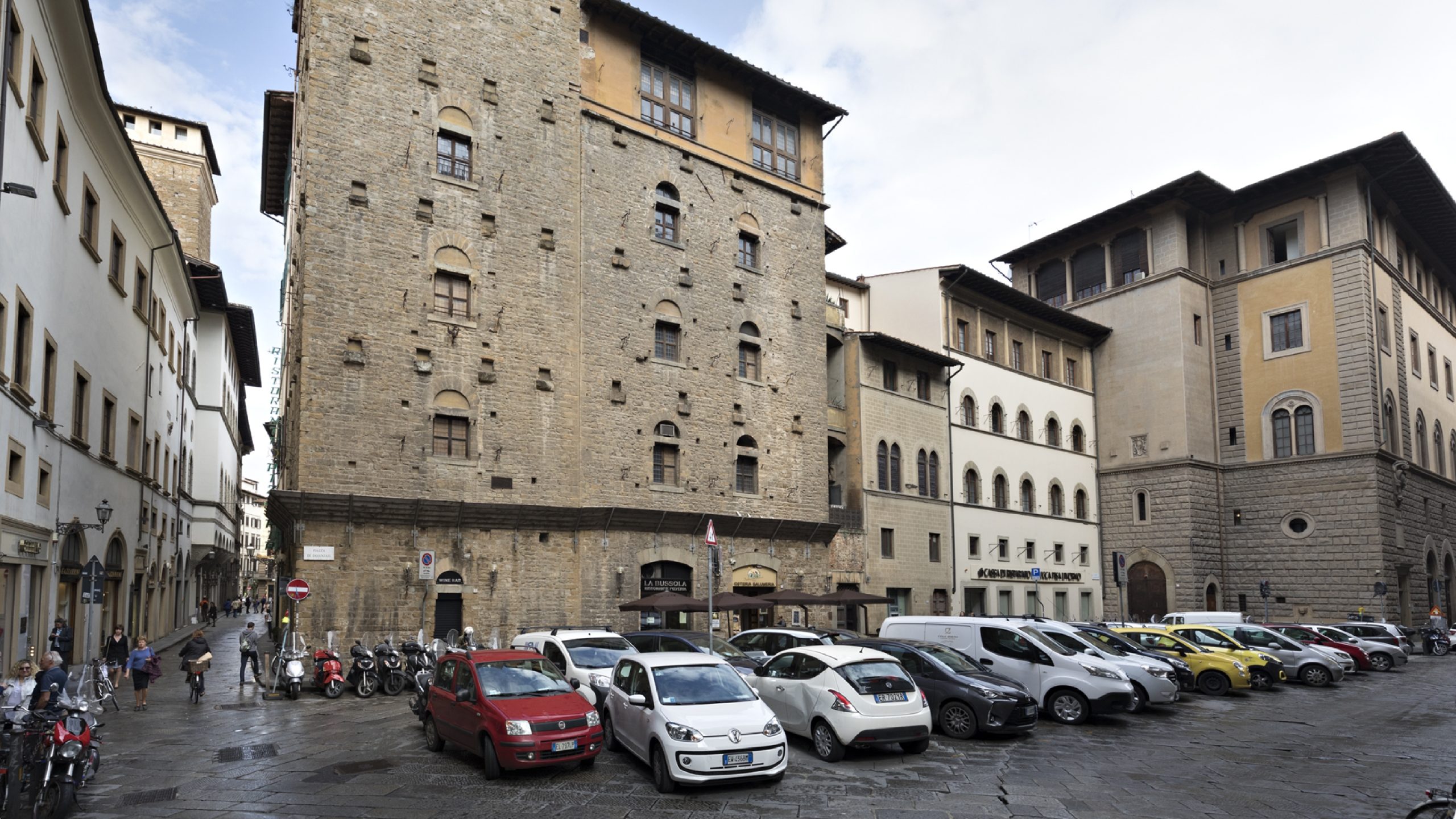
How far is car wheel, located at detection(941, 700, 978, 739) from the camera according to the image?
1533 centimetres

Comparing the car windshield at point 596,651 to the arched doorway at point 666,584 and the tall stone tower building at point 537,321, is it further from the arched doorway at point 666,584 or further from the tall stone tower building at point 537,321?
the arched doorway at point 666,584

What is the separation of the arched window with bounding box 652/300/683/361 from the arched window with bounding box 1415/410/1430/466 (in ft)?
127

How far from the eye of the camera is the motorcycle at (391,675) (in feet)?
70.4

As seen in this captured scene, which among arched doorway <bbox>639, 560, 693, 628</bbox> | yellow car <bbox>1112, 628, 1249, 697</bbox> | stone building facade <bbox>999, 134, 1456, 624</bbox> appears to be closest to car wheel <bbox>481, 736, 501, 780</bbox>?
yellow car <bbox>1112, 628, 1249, 697</bbox>

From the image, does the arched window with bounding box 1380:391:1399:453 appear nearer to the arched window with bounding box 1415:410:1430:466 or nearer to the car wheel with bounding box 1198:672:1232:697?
the arched window with bounding box 1415:410:1430:466

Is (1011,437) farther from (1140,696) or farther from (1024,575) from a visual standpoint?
(1140,696)

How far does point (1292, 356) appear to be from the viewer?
152 feet

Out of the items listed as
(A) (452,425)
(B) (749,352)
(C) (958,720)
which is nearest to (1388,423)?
(B) (749,352)

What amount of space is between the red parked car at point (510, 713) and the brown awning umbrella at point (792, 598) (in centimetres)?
1491

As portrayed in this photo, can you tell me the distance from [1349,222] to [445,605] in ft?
138

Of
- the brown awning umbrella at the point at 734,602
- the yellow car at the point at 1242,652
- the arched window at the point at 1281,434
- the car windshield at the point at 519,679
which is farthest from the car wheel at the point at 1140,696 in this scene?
the arched window at the point at 1281,434

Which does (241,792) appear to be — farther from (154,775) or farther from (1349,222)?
(1349,222)

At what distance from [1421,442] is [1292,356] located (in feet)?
32.0

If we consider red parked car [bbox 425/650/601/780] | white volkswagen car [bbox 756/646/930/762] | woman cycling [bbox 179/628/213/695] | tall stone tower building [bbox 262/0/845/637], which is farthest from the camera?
tall stone tower building [bbox 262/0/845/637]
